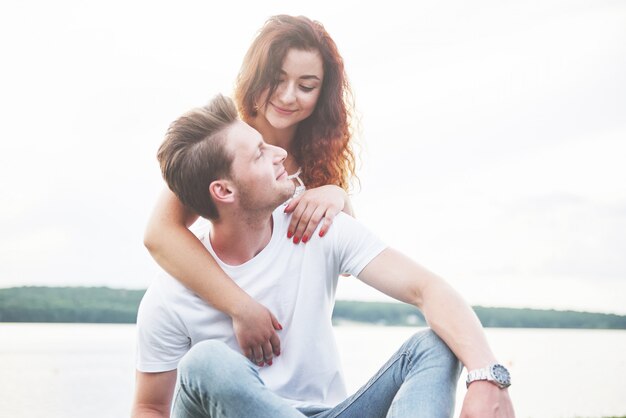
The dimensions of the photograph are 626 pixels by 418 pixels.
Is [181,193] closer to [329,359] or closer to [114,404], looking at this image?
[329,359]

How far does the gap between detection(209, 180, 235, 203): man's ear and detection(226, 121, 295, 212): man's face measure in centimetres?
2

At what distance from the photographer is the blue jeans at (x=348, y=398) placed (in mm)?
2117

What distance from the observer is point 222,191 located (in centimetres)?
264

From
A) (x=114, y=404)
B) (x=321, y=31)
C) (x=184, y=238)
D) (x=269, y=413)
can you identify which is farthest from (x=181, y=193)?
(x=114, y=404)

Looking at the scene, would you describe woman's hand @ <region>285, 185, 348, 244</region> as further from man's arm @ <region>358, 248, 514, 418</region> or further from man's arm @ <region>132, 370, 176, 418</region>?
man's arm @ <region>132, 370, 176, 418</region>

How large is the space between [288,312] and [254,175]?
50 cm

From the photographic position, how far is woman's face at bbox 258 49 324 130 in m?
3.45

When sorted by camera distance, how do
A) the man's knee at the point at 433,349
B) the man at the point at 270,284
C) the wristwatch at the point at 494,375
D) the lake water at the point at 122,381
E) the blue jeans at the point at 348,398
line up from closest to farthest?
the blue jeans at the point at 348,398 < the wristwatch at the point at 494,375 < the man's knee at the point at 433,349 < the man at the point at 270,284 < the lake water at the point at 122,381

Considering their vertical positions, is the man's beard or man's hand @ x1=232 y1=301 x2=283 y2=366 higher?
the man's beard

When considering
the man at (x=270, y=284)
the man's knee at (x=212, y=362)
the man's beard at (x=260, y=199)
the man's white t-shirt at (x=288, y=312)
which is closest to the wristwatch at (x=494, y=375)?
the man at (x=270, y=284)

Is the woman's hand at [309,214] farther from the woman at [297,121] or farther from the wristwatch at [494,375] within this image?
the wristwatch at [494,375]

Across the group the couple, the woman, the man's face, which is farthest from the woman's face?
the man's face

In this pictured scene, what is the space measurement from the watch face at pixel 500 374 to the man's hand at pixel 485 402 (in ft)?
0.07

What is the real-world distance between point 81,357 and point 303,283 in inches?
616
